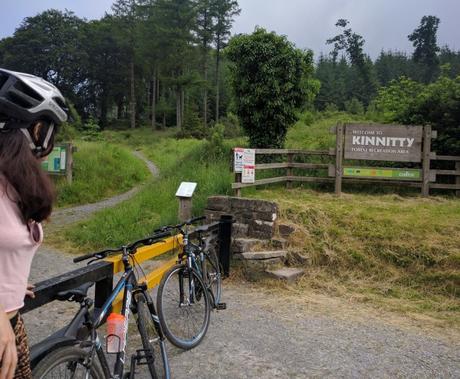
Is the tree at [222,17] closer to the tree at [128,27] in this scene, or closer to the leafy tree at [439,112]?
the tree at [128,27]

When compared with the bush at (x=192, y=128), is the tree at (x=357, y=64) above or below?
above

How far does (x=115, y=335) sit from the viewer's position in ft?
8.95

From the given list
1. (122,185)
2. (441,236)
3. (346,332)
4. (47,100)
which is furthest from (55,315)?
(122,185)

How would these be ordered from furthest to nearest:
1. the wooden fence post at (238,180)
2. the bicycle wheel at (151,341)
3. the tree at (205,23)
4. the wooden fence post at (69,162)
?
1. the tree at (205,23)
2. the wooden fence post at (69,162)
3. the wooden fence post at (238,180)
4. the bicycle wheel at (151,341)

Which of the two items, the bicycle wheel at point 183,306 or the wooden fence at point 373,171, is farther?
the wooden fence at point 373,171

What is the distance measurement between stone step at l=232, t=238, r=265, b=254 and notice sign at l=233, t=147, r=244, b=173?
1487mm

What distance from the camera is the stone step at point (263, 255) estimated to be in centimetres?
659

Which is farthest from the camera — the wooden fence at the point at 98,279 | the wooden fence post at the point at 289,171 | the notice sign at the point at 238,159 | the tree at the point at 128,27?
the tree at the point at 128,27

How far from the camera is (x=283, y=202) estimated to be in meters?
7.75

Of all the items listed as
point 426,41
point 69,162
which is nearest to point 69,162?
point 69,162

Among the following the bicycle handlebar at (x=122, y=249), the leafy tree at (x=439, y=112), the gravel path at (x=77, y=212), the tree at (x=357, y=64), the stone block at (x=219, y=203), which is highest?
the tree at (x=357, y=64)

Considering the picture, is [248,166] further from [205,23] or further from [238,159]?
[205,23]

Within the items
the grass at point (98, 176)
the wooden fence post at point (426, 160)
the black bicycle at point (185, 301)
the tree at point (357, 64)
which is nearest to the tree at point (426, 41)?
the tree at point (357, 64)

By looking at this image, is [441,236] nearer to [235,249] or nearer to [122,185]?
[235,249]
